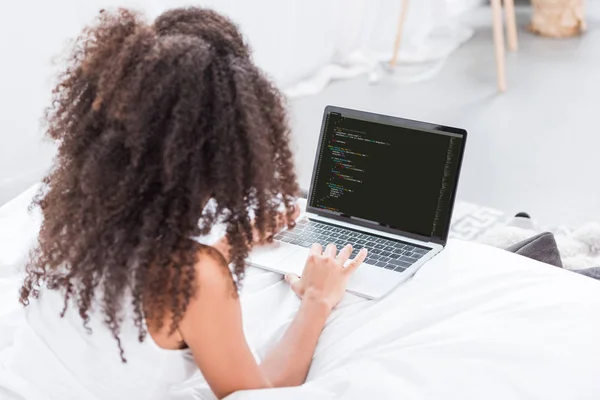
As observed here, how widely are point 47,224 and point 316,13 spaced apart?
2424mm

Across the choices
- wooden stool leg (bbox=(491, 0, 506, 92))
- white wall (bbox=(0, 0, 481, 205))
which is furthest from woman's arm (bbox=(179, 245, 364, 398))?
wooden stool leg (bbox=(491, 0, 506, 92))

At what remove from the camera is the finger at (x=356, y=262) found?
1257mm

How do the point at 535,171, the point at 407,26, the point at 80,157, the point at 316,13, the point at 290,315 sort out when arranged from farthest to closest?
the point at 407,26
the point at 316,13
the point at 535,171
the point at 290,315
the point at 80,157

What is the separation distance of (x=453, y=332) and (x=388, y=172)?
1.45ft

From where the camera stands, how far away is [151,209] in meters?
0.91

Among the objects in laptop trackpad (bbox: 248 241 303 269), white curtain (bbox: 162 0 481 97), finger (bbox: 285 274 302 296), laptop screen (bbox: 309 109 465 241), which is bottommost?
finger (bbox: 285 274 302 296)

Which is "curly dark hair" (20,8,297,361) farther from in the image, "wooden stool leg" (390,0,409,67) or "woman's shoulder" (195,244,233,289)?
"wooden stool leg" (390,0,409,67)

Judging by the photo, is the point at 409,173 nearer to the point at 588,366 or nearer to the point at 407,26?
the point at 588,366

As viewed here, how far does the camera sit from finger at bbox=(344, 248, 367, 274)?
1.26 metres

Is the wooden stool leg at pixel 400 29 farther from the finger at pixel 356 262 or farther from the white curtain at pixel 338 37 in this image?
the finger at pixel 356 262

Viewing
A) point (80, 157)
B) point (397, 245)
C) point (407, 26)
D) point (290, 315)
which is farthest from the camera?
point (407, 26)

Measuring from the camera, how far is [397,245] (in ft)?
4.66

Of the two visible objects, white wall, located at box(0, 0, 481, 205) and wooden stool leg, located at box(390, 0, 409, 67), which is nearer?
white wall, located at box(0, 0, 481, 205)

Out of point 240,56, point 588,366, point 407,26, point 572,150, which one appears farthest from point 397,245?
point 407,26
